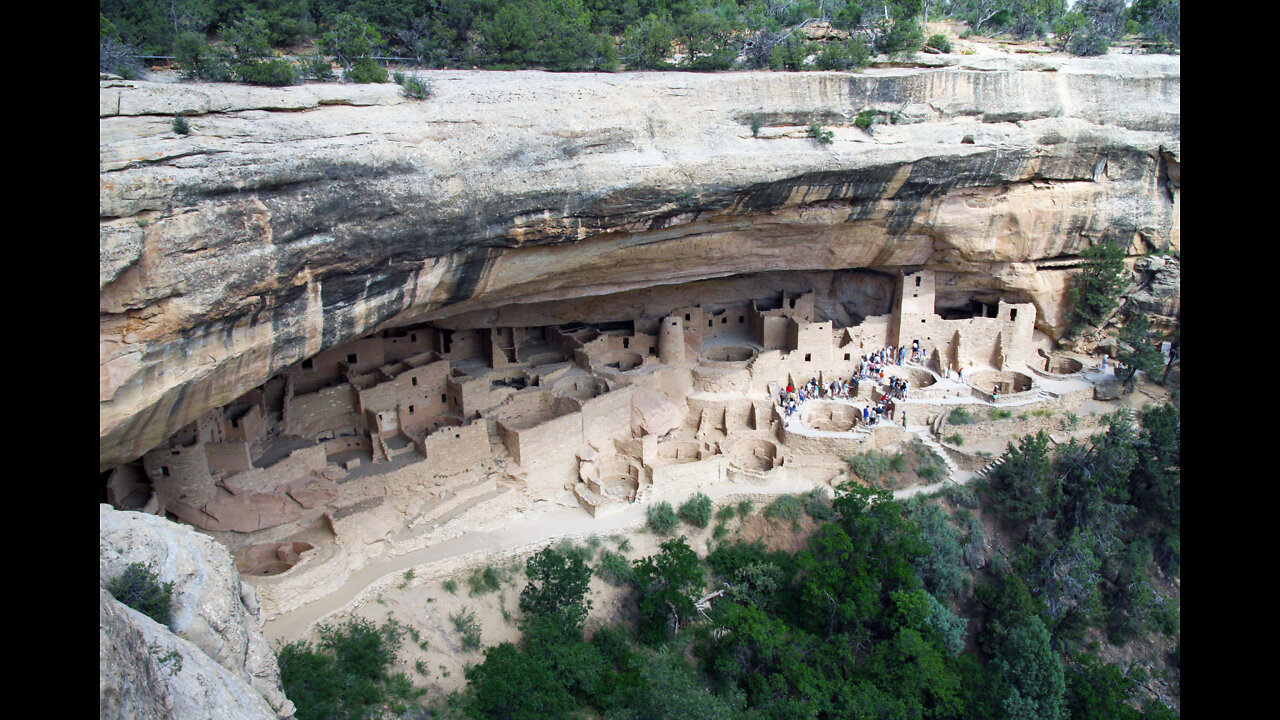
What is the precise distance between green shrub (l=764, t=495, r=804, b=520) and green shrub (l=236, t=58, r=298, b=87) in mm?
12951

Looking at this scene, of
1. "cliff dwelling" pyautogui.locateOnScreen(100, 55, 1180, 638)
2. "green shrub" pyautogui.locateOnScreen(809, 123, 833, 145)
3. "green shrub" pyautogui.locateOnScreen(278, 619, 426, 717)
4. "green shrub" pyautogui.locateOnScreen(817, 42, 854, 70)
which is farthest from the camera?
"green shrub" pyautogui.locateOnScreen(817, 42, 854, 70)

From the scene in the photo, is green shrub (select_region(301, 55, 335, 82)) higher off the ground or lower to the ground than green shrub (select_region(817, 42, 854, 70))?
lower

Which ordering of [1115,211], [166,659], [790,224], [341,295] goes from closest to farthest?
[166,659], [341,295], [790,224], [1115,211]

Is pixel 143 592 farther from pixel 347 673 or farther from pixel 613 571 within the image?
pixel 613 571

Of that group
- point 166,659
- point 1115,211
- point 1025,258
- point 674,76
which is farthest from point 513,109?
point 1115,211

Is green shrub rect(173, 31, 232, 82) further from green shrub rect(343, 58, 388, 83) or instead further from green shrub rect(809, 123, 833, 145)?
green shrub rect(809, 123, 833, 145)

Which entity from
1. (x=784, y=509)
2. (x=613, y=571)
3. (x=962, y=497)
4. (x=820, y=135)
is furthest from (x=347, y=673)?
(x=962, y=497)

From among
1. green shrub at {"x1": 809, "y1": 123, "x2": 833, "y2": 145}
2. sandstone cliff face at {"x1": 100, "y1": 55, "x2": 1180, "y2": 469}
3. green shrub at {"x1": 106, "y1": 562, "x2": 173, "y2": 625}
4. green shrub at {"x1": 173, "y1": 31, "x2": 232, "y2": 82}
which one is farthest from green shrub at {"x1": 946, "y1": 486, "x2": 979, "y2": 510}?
green shrub at {"x1": 173, "y1": 31, "x2": 232, "y2": 82}

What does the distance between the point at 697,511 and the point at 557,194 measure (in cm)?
801

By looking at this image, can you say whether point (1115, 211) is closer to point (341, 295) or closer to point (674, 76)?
point (674, 76)

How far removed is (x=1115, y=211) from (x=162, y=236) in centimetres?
2028

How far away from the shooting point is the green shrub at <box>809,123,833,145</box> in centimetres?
1590

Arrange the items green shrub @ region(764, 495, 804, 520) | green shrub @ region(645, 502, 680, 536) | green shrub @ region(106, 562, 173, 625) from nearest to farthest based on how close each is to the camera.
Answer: green shrub @ region(106, 562, 173, 625), green shrub @ region(645, 502, 680, 536), green shrub @ region(764, 495, 804, 520)

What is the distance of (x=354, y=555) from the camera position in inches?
600
